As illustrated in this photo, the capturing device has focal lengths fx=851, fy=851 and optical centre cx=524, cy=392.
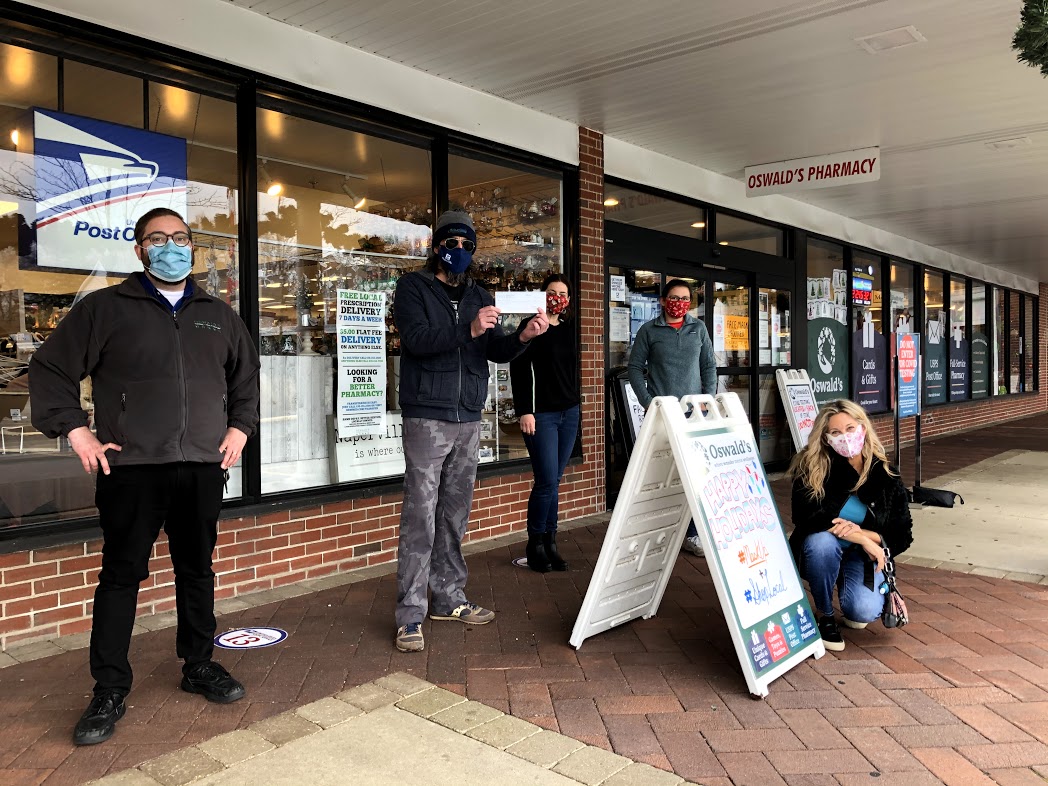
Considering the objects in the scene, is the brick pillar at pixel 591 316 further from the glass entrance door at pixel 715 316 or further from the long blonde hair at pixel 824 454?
the long blonde hair at pixel 824 454

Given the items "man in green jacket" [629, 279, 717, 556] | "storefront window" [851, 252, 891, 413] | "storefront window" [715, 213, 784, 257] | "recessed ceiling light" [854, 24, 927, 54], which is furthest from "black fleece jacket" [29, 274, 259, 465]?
"storefront window" [851, 252, 891, 413]

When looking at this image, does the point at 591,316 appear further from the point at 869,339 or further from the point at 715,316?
the point at 869,339

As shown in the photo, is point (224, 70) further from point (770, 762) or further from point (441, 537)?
point (770, 762)

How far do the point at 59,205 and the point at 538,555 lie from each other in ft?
10.3

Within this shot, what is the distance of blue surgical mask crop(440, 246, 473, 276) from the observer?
3809 mm

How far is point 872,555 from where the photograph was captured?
3.70m

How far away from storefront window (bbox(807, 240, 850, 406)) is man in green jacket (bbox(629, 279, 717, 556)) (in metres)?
5.35

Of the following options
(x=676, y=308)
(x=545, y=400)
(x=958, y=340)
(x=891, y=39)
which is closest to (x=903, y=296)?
(x=958, y=340)

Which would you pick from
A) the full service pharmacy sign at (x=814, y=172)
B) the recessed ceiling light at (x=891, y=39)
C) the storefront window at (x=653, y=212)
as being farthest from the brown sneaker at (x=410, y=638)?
the full service pharmacy sign at (x=814, y=172)

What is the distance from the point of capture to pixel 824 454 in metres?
3.87

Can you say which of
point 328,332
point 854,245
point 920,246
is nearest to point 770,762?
point 328,332

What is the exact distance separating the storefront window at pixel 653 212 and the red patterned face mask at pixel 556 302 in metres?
2.65

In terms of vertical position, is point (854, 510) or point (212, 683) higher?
point (854, 510)

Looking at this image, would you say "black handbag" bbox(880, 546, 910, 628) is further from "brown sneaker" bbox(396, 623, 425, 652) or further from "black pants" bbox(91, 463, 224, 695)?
"black pants" bbox(91, 463, 224, 695)
